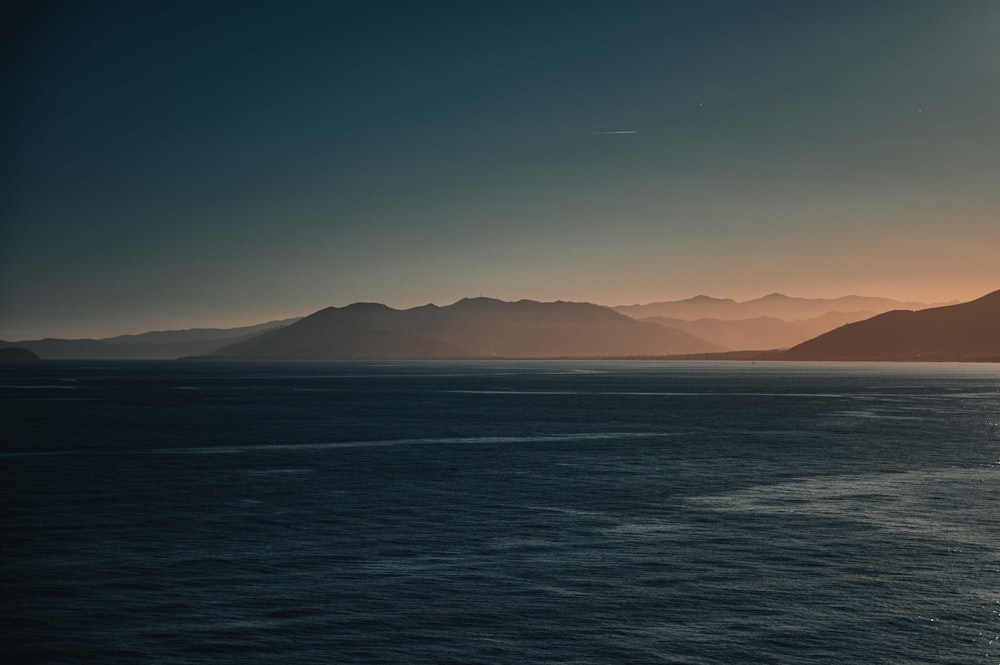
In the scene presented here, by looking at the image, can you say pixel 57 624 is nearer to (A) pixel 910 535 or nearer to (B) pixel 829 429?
(A) pixel 910 535

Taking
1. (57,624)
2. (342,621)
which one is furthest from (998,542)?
(57,624)

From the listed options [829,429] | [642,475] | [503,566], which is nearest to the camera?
[503,566]

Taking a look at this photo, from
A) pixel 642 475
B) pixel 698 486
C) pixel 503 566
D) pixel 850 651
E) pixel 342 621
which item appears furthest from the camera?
pixel 642 475

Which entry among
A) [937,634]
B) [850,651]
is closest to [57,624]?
[850,651]

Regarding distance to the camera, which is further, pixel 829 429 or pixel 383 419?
pixel 383 419

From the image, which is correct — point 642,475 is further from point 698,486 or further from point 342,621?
point 342,621

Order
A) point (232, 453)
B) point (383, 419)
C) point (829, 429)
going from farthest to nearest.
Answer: point (383, 419)
point (829, 429)
point (232, 453)
